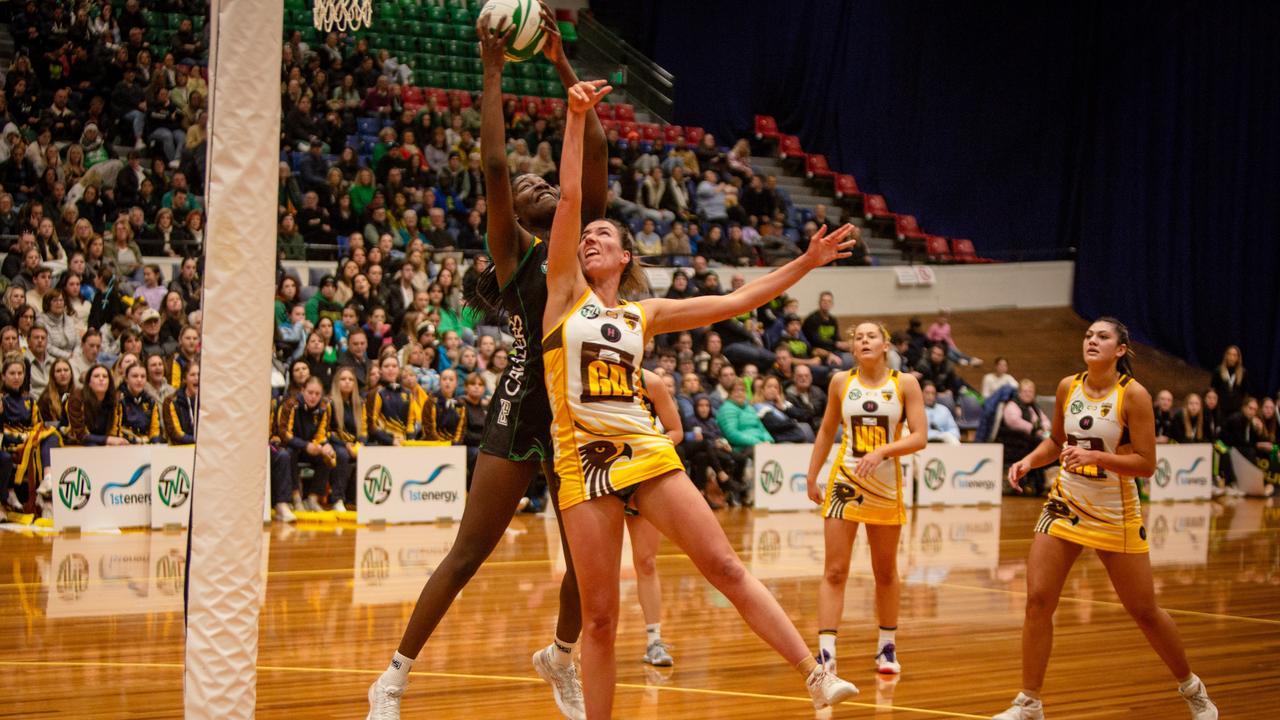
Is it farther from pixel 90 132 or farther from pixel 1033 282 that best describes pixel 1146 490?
pixel 90 132

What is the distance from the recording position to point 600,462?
4027 millimetres

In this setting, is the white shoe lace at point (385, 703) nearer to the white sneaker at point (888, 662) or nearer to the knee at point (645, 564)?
→ the knee at point (645, 564)

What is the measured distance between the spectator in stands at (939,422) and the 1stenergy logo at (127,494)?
8.50m

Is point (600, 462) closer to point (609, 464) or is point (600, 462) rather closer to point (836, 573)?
point (609, 464)

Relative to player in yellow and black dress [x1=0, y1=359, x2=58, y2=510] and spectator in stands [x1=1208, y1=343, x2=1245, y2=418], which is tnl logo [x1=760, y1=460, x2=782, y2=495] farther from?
player in yellow and black dress [x1=0, y1=359, x2=58, y2=510]

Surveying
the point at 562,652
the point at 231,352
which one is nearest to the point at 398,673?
the point at 562,652

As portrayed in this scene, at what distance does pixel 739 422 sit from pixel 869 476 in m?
7.20

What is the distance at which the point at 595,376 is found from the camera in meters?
4.06

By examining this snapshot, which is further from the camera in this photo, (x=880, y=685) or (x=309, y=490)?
(x=309, y=490)

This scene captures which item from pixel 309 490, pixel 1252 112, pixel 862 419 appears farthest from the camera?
pixel 1252 112

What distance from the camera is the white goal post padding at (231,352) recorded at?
10.2 ft

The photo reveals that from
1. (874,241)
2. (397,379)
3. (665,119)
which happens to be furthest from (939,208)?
(397,379)

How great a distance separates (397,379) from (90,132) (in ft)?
16.5

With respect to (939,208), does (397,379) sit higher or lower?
lower
